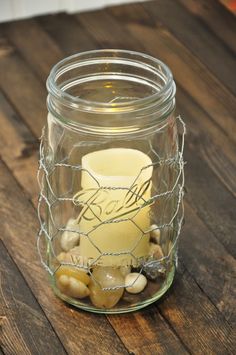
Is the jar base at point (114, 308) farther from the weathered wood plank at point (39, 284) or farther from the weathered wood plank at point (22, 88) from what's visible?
the weathered wood plank at point (22, 88)

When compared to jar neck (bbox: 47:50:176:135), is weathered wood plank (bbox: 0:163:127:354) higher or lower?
lower

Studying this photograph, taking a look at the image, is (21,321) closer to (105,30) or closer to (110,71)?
(110,71)

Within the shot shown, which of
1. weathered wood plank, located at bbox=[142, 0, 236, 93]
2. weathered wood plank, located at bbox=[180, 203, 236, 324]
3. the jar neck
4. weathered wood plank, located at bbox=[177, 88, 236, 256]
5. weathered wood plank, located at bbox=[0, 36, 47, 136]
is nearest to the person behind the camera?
the jar neck

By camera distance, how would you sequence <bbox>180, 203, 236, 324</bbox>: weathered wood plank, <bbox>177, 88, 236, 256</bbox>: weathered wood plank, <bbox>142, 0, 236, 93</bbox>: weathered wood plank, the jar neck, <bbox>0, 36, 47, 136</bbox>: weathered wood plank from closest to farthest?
the jar neck
<bbox>180, 203, 236, 324</bbox>: weathered wood plank
<bbox>177, 88, 236, 256</bbox>: weathered wood plank
<bbox>0, 36, 47, 136</bbox>: weathered wood plank
<bbox>142, 0, 236, 93</bbox>: weathered wood plank

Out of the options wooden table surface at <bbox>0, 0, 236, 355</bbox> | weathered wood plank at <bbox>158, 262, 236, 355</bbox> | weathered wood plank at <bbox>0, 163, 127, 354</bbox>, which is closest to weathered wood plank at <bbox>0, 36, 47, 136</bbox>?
wooden table surface at <bbox>0, 0, 236, 355</bbox>

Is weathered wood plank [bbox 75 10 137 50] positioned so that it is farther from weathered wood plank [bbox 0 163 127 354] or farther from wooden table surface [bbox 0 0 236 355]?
weathered wood plank [bbox 0 163 127 354]

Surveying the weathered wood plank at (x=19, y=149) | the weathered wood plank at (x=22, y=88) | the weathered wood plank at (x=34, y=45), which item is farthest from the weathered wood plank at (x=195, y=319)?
the weathered wood plank at (x=34, y=45)

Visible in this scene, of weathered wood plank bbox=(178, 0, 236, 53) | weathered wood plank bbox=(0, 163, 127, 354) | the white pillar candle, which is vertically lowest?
weathered wood plank bbox=(0, 163, 127, 354)

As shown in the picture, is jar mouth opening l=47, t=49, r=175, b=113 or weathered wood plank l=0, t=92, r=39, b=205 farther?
weathered wood plank l=0, t=92, r=39, b=205
